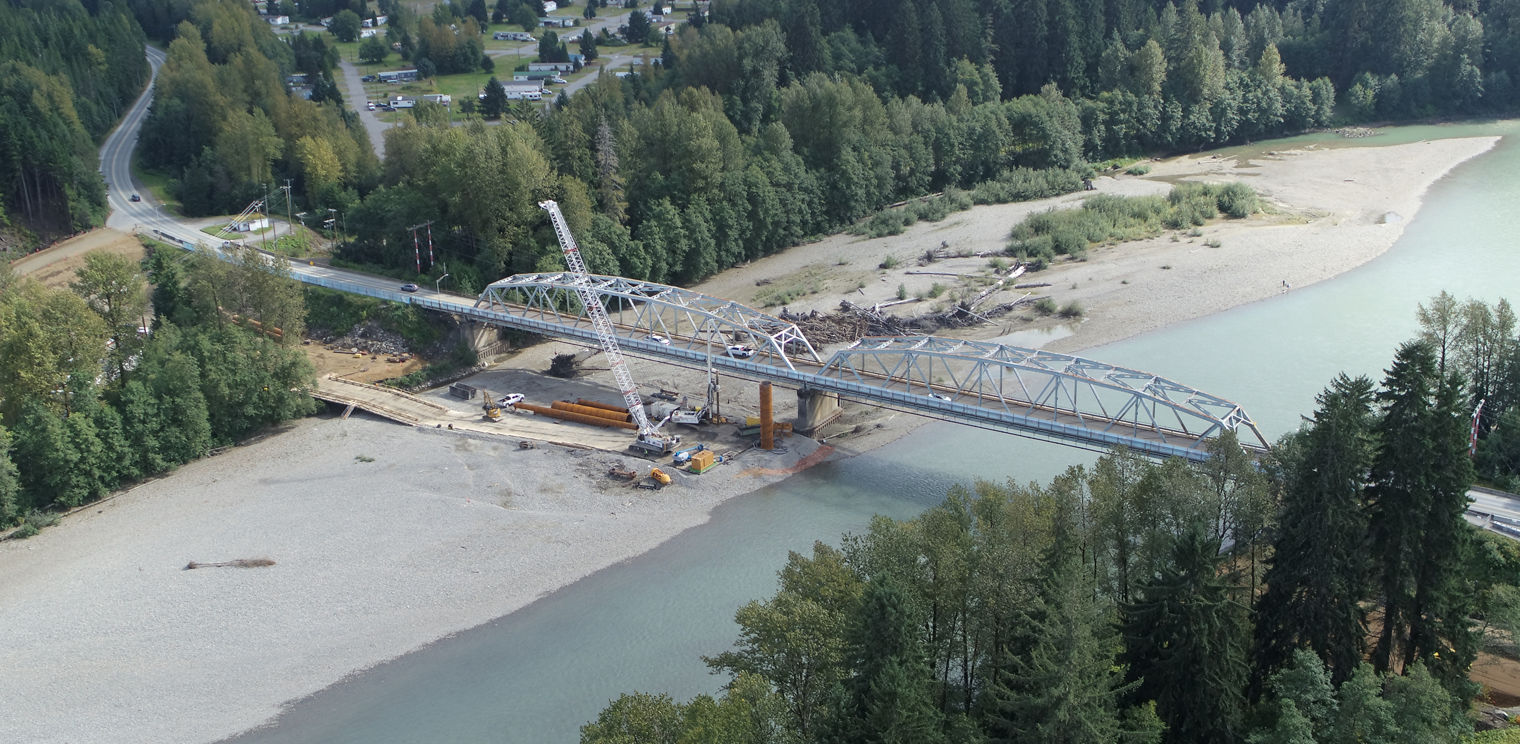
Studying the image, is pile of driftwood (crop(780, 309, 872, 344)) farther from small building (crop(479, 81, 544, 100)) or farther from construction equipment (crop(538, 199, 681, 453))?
small building (crop(479, 81, 544, 100))

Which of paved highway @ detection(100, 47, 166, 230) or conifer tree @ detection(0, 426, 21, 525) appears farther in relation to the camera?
paved highway @ detection(100, 47, 166, 230)

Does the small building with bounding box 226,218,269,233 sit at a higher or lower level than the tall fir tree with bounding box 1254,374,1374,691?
higher

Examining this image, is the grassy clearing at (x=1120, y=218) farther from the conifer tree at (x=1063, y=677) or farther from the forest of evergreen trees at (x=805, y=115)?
the conifer tree at (x=1063, y=677)

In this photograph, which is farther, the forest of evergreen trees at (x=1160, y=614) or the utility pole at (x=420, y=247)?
the utility pole at (x=420, y=247)

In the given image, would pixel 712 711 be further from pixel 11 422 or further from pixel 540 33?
pixel 540 33

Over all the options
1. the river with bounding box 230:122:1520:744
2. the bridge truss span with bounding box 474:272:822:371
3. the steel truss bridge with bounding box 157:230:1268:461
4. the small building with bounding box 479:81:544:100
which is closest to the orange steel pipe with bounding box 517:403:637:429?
the steel truss bridge with bounding box 157:230:1268:461

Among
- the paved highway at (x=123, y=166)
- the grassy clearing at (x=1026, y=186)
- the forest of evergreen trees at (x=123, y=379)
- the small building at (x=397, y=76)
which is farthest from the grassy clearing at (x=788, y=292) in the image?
the small building at (x=397, y=76)

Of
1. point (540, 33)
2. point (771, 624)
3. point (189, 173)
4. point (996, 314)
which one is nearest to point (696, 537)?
point (771, 624)
